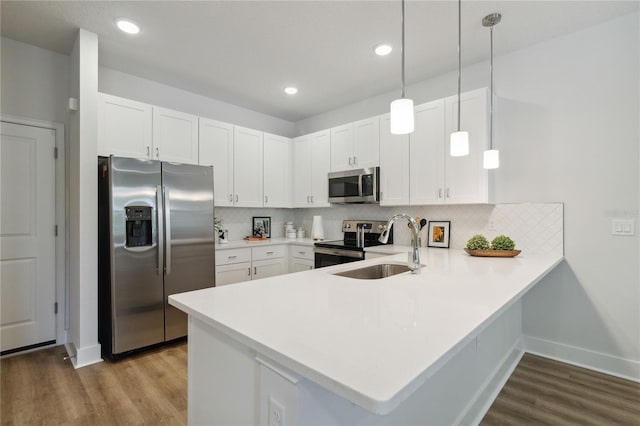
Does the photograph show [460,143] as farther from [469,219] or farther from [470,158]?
[469,219]

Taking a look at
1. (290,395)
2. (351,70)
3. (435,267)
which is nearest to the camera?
(290,395)

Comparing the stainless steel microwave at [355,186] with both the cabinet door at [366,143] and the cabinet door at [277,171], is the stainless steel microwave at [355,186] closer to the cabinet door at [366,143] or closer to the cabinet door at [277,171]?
the cabinet door at [366,143]

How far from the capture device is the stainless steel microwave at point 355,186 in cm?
354

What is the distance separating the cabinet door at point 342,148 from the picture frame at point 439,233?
117 centimetres

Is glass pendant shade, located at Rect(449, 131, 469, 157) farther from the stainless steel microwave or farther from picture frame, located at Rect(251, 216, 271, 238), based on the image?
picture frame, located at Rect(251, 216, 271, 238)

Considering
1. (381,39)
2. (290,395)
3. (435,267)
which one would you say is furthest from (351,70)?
(290,395)

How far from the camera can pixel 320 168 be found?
4.14m

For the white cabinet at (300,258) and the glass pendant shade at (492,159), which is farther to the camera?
the white cabinet at (300,258)

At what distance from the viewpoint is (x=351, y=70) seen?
322cm

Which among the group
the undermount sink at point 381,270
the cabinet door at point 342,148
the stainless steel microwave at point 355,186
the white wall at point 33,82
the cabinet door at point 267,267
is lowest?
the cabinet door at point 267,267

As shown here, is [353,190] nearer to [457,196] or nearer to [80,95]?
[457,196]

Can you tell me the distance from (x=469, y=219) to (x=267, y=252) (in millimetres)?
2300

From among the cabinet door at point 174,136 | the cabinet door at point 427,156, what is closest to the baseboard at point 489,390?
the cabinet door at point 427,156

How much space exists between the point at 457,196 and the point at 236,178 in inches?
97.7
